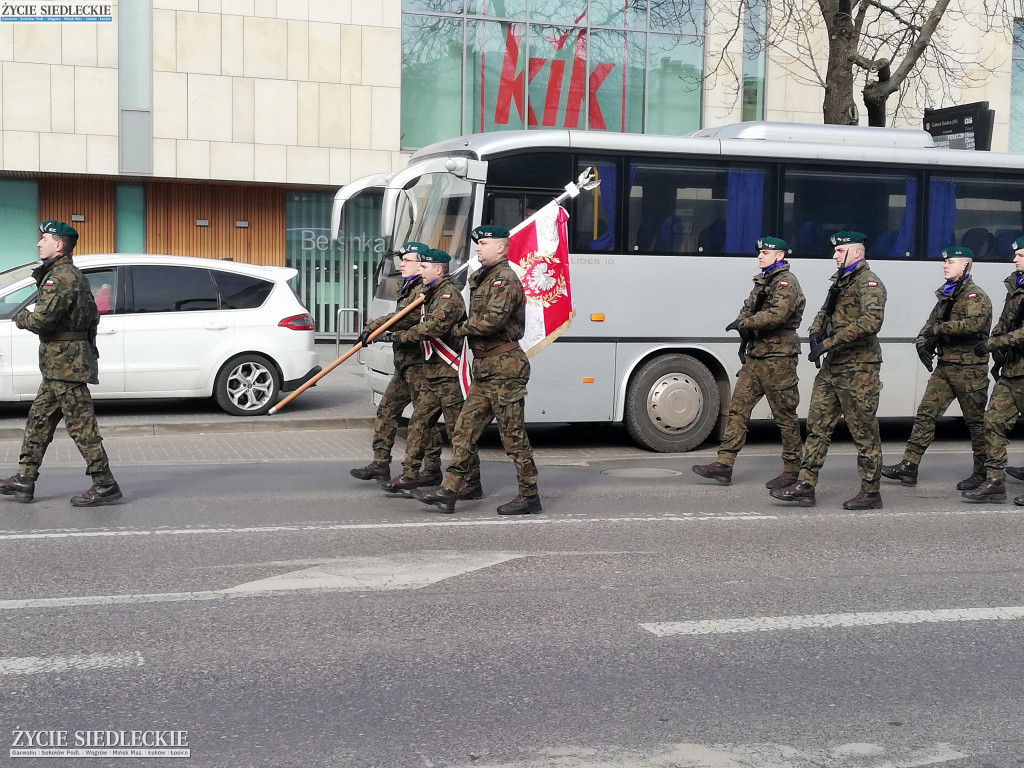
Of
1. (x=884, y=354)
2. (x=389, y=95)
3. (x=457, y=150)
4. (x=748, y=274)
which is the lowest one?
(x=884, y=354)

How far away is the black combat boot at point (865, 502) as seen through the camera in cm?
870

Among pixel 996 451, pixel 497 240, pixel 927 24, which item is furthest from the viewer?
pixel 927 24

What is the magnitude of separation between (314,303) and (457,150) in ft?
40.2

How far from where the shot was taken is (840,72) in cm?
1708

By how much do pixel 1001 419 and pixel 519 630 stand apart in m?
5.22

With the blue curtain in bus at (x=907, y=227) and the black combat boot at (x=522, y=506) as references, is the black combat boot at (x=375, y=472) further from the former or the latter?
the blue curtain in bus at (x=907, y=227)

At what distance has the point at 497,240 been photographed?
8062 millimetres

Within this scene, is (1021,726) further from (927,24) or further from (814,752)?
(927,24)

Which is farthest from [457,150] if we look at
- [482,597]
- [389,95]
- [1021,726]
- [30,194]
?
[30,194]

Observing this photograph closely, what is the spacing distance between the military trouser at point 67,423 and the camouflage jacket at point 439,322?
2170 mm

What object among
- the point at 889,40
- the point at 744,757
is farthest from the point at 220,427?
the point at 889,40

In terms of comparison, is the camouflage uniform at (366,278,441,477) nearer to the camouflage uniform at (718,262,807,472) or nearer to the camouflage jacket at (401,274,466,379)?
the camouflage jacket at (401,274,466,379)

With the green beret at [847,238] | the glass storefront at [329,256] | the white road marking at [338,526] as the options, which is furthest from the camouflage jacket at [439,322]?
the glass storefront at [329,256]

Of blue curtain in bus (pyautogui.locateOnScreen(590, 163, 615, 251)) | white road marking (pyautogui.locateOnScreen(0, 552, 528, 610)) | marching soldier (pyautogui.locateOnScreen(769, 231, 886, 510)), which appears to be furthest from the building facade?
white road marking (pyautogui.locateOnScreen(0, 552, 528, 610))
